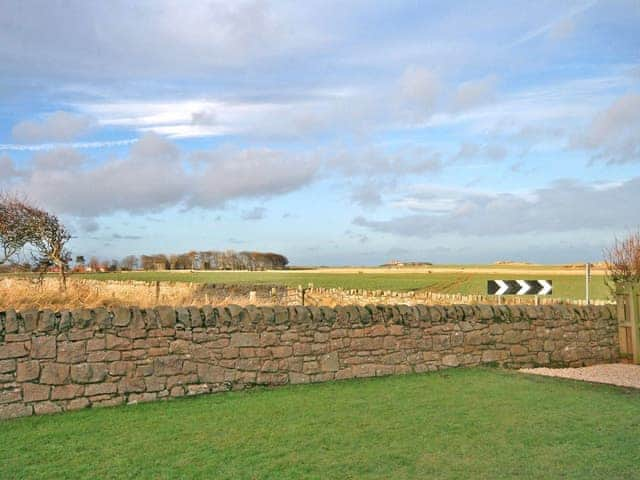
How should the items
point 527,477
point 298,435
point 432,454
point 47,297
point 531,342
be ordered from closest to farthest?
point 527,477
point 432,454
point 298,435
point 47,297
point 531,342

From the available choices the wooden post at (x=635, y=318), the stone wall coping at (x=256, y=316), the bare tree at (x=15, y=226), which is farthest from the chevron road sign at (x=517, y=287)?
the bare tree at (x=15, y=226)

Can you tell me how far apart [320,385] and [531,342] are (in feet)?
16.5

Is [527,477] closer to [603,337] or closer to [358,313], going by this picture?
[358,313]

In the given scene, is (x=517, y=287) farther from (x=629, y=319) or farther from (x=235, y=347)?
(x=235, y=347)

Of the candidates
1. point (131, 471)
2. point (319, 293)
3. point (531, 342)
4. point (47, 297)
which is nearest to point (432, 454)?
point (131, 471)

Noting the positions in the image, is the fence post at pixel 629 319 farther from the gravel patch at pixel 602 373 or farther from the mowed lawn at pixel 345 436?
the mowed lawn at pixel 345 436

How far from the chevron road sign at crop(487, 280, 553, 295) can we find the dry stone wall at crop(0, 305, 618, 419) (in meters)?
1.92

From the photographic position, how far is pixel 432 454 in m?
7.17

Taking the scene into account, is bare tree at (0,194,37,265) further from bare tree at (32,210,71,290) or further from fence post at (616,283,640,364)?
fence post at (616,283,640,364)

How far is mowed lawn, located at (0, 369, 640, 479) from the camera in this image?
672cm

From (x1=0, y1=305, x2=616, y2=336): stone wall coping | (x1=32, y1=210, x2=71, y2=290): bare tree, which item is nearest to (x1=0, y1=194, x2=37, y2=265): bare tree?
(x1=32, y1=210, x2=71, y2=290): bare tree

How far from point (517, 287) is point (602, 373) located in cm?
336

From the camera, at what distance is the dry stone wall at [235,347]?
9344 millimetres

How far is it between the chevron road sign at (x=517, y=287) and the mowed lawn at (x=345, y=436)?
519 centimetres
